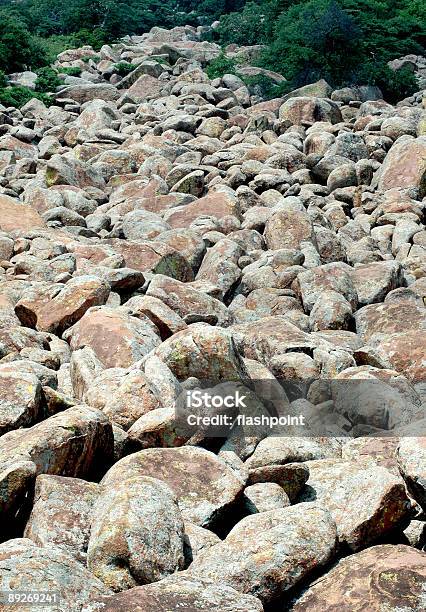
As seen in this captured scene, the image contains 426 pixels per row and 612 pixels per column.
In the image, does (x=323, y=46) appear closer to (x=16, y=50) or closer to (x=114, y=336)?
(x=16, y=50)

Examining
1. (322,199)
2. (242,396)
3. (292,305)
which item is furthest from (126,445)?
(322,199)

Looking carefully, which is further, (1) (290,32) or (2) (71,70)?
(2) (71,70)

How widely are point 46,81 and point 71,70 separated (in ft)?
11.1

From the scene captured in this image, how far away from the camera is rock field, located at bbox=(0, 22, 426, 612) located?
14.4ft

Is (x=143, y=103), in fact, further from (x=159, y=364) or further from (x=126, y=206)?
(x=159, y=364)

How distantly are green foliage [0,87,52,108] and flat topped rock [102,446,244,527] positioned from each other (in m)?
26.2

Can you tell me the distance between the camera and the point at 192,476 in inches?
215

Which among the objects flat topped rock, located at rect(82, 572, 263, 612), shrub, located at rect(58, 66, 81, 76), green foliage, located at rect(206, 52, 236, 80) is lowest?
shrub, located at rect(58, 66, 81, 76)

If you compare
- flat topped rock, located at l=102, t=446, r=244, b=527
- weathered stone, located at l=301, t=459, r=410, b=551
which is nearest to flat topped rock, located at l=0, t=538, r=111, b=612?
flat topped rock, located at l=102, t=446, r=244, b=527
